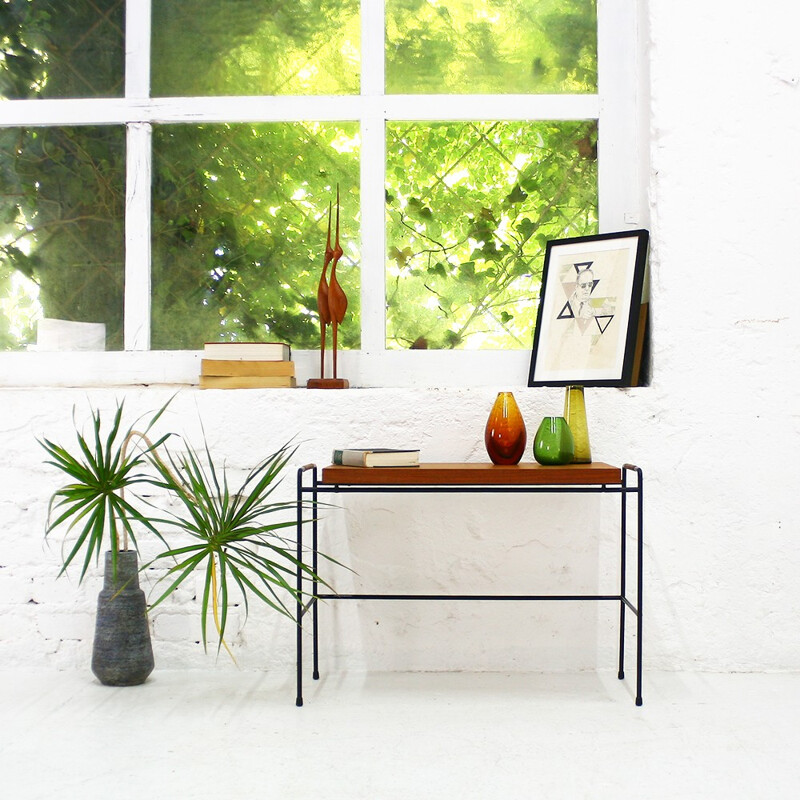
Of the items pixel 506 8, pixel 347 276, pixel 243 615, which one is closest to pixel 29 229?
pixel 347 276

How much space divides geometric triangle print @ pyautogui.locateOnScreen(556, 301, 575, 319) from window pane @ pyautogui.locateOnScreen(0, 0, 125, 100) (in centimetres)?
184

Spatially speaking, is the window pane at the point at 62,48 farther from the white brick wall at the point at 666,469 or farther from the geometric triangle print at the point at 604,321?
the geometric triangle print at the point at 604,321

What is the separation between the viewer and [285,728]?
2320 mm

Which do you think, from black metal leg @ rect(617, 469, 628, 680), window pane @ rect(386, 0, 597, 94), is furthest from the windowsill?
window pane @ rect(386, 0, 597, 94)

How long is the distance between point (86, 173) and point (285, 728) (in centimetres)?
215

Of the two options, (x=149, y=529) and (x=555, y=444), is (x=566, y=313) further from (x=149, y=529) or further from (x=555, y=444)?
(x=149, y=529)

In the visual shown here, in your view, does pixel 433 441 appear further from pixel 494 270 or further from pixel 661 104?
pixel 661 104

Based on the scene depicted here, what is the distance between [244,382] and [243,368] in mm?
51

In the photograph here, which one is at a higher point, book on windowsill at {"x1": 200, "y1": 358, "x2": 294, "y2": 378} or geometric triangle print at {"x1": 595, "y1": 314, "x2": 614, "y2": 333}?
geometric triangle print at {"x1": 595, "y1": 314, "x2": 614, "y2": 333}

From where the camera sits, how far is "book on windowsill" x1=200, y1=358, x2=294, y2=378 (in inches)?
117

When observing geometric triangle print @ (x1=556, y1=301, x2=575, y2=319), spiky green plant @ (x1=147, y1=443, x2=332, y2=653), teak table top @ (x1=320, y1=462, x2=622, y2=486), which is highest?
geometric triangle print @ (x1=556, y1=301, x2=575, y2=319)

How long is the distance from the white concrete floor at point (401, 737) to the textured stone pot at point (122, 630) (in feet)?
0.19

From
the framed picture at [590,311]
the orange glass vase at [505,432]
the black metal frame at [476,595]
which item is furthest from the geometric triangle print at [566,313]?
the black metal frame at [476,595]

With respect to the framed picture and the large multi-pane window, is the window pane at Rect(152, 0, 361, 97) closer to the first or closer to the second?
the large multi-pane window
